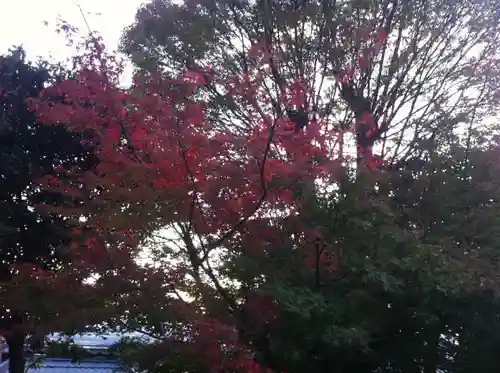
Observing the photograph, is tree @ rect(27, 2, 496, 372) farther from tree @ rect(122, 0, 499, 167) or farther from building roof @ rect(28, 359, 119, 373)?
building roof @ rect(28, 359, 119, 373)

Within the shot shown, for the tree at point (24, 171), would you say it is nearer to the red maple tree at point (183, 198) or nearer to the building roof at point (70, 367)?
the red maple tree at point (183, 198)

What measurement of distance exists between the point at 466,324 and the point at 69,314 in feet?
12.4

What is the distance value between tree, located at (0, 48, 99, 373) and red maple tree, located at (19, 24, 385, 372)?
2.56 metres

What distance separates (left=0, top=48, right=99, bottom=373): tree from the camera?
7.21 metres

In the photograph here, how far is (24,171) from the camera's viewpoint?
7301mm

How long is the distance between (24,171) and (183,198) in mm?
3944

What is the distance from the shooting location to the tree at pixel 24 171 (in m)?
7.21

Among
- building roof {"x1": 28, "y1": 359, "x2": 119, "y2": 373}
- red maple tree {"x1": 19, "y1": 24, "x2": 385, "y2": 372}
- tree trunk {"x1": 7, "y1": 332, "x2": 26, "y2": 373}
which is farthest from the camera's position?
building roof {"x1": 28, "y1": 359, "x2": 119, "y2": 373}

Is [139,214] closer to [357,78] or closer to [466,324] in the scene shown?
[466,324]

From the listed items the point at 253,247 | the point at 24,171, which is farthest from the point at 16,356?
the point at 253,247

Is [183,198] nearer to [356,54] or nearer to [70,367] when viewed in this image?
[356,54]

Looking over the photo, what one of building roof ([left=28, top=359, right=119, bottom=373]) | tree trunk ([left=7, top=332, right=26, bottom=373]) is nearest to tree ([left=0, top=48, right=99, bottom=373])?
tree trunk ([left=7, top=332, right=26, bottom=373])

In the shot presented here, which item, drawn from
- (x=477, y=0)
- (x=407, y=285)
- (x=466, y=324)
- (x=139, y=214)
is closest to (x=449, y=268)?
(x=407, y=285)

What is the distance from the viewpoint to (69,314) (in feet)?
15.0
